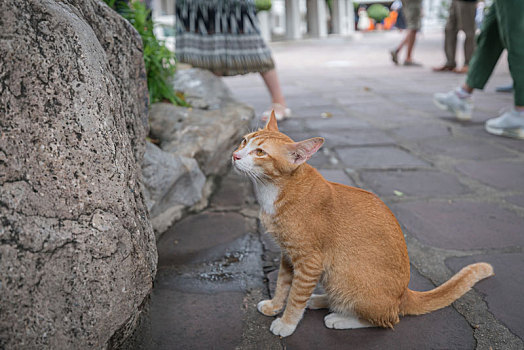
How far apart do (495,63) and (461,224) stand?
2320 millimetres

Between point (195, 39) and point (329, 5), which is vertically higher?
point (329, 5)

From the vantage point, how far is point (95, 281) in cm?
107

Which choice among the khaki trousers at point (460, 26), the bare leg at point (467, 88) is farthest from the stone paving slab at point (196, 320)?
the khaki trousers at point (460, 26)

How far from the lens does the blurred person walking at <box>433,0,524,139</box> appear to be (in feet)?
10.6

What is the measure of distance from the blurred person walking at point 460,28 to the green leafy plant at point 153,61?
217 inches

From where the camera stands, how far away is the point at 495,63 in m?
3.83

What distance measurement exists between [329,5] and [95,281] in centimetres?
2286

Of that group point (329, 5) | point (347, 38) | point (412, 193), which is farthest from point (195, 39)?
point (329, 5)

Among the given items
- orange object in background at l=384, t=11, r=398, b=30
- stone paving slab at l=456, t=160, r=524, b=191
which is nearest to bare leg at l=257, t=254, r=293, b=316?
stone paving slab at l=456, t=160, r=524, b=191

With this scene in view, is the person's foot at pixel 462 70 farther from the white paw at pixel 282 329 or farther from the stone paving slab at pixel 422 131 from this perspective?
the white paw at pixel 282 329

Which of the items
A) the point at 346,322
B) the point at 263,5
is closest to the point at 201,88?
the point at 346,322

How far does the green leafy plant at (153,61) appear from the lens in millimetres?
3057

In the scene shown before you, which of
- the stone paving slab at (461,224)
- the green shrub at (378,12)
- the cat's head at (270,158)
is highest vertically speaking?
the green shrub at (378,12)

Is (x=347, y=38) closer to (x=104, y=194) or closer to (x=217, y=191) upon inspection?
(x=217, y=191)
